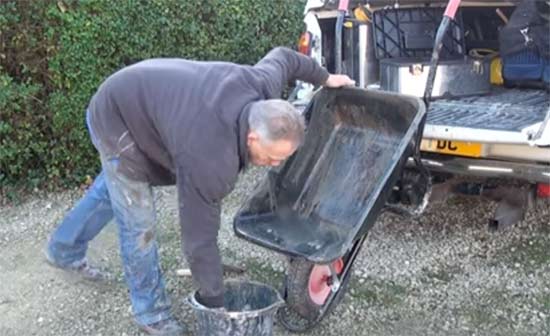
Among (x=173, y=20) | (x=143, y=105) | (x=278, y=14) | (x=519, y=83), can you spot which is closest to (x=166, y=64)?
(x=143, y=105)

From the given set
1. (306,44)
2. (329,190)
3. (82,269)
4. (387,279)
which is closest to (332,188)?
(329,190)

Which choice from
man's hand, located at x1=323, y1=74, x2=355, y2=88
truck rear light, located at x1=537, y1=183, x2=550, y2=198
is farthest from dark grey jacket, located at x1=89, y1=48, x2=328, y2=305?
truck rear light, located at x1=537, y1=183, x2=550, y2=198

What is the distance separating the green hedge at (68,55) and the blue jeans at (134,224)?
4.97 feet

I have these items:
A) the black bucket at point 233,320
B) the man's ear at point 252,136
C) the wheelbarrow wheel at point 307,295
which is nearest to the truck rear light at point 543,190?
the wheelbarrow wheel at point 307,295

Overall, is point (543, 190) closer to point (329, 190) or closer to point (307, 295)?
point (329, 190)

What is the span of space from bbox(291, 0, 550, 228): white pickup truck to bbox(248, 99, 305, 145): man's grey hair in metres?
1.39

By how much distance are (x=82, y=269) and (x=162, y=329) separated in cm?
81

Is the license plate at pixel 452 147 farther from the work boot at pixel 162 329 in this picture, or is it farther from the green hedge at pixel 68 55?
the green hedge at pixel 68 55

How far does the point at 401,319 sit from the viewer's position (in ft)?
12.8

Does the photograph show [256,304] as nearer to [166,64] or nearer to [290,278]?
[290,278]

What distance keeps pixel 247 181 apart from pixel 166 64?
2886mm

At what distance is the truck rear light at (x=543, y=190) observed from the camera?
13.0 ft

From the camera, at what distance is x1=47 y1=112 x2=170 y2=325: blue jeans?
3.47 metres

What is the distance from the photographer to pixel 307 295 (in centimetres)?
367
